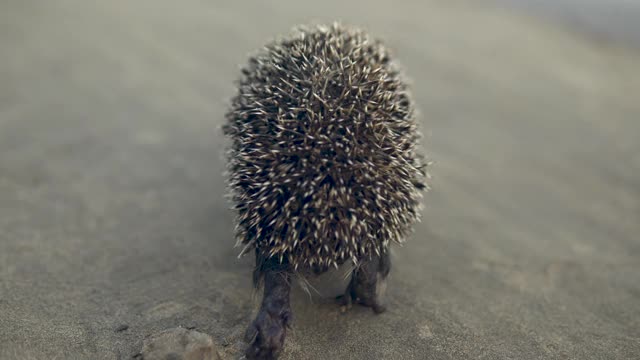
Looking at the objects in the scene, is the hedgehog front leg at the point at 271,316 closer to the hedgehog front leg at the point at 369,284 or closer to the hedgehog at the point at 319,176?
the hedgehog at the point at 319,176

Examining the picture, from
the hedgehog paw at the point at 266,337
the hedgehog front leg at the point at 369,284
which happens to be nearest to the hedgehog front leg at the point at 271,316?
the hedgehog paw at the point at 266,337

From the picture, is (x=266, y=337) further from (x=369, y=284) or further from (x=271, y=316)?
(x=369, y=284)

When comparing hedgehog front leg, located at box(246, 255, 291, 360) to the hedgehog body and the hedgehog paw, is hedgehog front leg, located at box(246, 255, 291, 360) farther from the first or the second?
the hedgehog body

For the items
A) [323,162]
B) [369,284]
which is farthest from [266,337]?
[323,162]

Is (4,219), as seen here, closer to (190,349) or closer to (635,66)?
(190,349)

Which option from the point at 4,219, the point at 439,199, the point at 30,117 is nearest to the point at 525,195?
the point at 439,199

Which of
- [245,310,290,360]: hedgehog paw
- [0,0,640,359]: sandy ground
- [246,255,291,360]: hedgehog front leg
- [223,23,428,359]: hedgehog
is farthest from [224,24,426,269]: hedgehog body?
[0,0,640,359]: sandy ground
